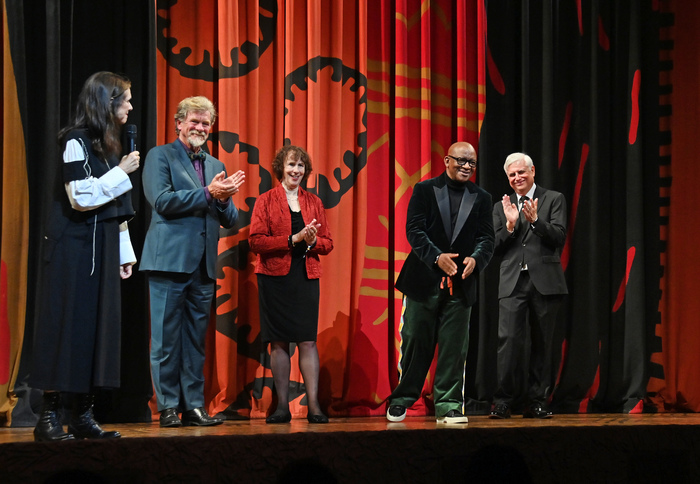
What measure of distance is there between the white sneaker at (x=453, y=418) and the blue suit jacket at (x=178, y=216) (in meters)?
1.47

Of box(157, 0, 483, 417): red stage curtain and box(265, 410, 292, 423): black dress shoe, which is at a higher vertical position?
box(157, 0, 483, 417): red stage curtain

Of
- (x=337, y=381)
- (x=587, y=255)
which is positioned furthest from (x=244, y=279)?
(x=587, y=255)

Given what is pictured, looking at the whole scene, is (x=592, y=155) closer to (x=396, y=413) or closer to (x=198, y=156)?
(x=396, y=413)

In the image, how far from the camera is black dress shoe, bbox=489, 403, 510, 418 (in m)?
4.29

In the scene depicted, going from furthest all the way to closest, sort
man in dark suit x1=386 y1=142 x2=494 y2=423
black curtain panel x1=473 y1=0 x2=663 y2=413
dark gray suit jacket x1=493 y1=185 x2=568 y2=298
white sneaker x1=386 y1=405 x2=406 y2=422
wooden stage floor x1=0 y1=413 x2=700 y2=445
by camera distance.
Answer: black curtain panel x1=473 y1=0 x2=663 y2=413 → dark gray suit jacket x1=493 y1=185 x2=568 y2=298 → white sneaker x1=386 y1=405 x2=406 y2=422 → man in dark suit x1=386 y1=142 x2=494 y2=423 → wooden stage floor x1=0 y1=413 x2=700 y2=445

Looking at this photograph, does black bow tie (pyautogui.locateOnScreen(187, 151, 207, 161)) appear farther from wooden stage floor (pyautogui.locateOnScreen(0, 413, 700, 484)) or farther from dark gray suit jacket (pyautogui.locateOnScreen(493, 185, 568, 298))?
dark gray suit jacket (pyautogui.locateOnScreen(493, 185, 568, 298))

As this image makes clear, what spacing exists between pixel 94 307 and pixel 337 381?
82.7 inches

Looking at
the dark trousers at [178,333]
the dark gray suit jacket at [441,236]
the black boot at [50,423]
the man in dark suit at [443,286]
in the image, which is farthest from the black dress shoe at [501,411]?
the black boot at [50,423]

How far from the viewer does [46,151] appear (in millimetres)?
3928

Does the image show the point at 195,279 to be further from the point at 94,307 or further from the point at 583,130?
the point at 583,130

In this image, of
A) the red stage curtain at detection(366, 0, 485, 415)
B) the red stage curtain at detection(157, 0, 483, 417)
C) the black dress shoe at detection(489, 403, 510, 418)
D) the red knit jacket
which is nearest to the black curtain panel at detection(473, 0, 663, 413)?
the red stage curtain at detection(366, 0, 485, 415)

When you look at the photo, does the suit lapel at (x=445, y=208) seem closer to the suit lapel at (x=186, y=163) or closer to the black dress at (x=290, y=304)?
the black dress at (x=290, y=304)

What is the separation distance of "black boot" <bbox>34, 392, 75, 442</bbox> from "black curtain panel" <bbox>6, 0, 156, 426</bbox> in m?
1.17

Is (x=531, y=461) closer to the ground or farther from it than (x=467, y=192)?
closer to the ground
